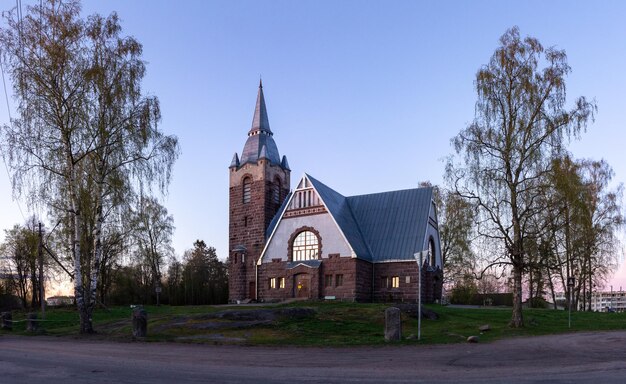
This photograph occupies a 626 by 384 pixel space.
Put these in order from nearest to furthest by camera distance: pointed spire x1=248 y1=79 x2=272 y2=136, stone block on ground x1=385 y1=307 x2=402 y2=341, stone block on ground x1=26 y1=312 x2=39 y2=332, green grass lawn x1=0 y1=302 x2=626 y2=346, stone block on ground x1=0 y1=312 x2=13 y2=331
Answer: stone block on ground x1=385 y1=307 x2=402 y2=341 < green grass lawn x1=0 y1=302 x2=626 y2=346 < stone block on ground x1=26 y1=312 x2=39 y2=332 < stone block on ground x1=0 y1=312 x2=13 y2=331 < pointed spire x1=248 y1=79 x2=272 y2=136

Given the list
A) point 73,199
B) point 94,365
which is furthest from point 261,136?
point 94,365

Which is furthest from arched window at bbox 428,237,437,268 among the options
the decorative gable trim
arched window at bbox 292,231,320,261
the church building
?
arched window at bbox 292,231,320,261

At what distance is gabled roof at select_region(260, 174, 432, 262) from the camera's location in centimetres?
3919

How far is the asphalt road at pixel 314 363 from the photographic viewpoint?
936 cm

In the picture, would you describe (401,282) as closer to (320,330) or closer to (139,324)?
(320,330)

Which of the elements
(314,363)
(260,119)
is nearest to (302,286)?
(260,119)

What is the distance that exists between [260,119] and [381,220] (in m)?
15.4

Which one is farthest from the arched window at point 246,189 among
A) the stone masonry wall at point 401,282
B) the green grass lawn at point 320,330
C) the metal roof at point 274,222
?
the green grass lawn at point 320,330

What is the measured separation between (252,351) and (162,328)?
7.15 metres

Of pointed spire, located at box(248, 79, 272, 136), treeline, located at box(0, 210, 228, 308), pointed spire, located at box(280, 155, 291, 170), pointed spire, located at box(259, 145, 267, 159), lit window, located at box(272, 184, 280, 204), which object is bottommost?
treeline, located at box(0, 210, 228, 308)

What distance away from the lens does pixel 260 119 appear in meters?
48.8

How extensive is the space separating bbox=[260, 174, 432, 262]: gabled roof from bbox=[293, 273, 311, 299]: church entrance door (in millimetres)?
4651

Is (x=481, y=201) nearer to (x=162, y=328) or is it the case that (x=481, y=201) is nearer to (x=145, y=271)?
(x=162, y=328)

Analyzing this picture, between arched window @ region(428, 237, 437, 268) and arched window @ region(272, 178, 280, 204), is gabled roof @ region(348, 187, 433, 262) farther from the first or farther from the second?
arched window @ region(272, 178, 280, 204)
